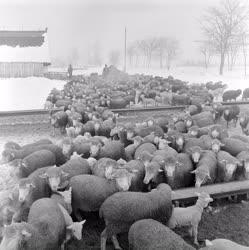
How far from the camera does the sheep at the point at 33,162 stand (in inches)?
268

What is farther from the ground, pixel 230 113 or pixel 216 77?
pixel 216 77

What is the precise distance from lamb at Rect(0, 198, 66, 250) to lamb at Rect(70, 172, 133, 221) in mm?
591

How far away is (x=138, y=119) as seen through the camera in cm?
1468

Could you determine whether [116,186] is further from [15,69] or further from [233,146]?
[15,69]

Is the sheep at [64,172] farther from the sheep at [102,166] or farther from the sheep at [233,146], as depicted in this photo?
the sheep at [233,146]

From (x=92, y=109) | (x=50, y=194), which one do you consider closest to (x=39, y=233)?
(x=50, y=194)

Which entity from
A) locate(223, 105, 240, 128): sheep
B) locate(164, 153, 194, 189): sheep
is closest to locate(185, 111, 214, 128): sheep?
locate(223, 105, 240, 128): sheep

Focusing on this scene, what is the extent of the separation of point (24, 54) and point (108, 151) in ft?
100.0

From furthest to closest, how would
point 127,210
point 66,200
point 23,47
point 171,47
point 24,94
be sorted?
point 171,47 < point 23,47 < point 24,94 < point 66,200 < point 127,210

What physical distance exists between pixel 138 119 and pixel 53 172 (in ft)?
30.0

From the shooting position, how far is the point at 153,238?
161 inches

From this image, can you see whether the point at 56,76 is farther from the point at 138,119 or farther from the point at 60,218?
the point at 60,218

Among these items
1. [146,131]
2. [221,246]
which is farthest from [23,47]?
[221,246]

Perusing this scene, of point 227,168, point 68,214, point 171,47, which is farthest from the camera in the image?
point 171,47
